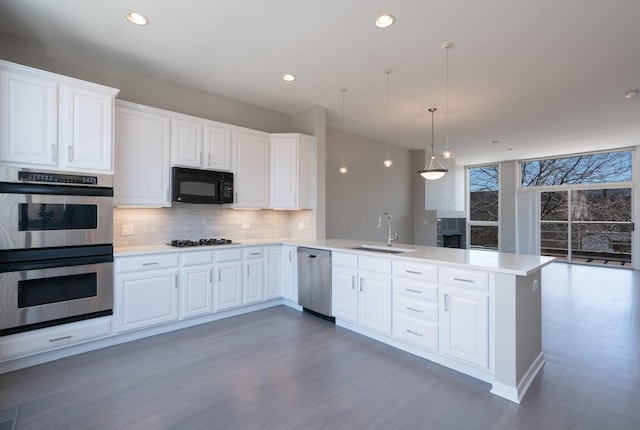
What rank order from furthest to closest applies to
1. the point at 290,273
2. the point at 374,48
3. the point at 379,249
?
the point at 290,273 → the point at 379,249 → the point at 374,48

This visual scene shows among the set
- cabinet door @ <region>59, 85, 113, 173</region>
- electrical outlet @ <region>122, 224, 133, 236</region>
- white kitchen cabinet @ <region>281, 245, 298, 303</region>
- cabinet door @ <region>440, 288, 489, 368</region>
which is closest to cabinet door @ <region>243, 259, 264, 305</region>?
white kitchen cabinet @ <region>281, 245, 298, 303</region>

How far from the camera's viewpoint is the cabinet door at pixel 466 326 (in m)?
2.30

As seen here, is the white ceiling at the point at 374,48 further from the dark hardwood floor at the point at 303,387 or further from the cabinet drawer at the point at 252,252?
the dark hardwood floor at the point at 303,387

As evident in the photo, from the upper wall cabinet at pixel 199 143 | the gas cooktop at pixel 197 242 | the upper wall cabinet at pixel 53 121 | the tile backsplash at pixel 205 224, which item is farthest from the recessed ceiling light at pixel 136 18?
the gas cooktop at pixel 197 242

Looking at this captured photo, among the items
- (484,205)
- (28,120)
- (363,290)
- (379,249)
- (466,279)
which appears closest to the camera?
(466,279)

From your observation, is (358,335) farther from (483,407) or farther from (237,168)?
(237,168)

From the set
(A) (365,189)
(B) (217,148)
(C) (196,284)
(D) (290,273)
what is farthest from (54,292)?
(A) (365,189)

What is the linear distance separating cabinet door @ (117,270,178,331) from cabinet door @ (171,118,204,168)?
1.29m

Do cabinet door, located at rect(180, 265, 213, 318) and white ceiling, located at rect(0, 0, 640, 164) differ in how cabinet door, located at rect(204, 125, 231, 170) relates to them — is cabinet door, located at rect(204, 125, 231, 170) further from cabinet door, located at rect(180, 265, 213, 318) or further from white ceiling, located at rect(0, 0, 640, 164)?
cabinet door, located at rect(180, 265, 213, 318)

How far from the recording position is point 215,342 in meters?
3.08

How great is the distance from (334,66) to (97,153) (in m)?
2.53

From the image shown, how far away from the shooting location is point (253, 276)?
393cm

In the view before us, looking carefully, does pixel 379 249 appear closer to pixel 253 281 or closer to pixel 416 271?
pixel 416 271

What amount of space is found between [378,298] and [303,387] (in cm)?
114
